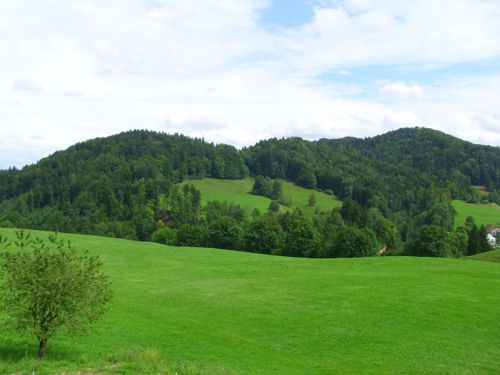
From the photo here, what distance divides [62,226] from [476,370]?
140049 mm

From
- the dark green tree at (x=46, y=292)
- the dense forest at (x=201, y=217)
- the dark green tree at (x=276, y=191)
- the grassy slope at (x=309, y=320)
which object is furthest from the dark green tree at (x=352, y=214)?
the dark green tree at (x=46, y=292)

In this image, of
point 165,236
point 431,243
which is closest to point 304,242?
point 431,243

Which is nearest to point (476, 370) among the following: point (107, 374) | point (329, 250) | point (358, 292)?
point (358, 292)

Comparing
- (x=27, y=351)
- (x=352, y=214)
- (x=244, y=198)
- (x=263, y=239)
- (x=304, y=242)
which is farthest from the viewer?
(x=244, y=198)

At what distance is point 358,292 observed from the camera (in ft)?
115

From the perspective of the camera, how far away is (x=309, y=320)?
28344 millimetres

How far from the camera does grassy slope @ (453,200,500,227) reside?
534 ft

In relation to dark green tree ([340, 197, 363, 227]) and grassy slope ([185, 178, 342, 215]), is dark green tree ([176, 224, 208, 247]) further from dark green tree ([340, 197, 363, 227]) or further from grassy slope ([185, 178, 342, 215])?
grassy slope ([185, 178, 342, 215])

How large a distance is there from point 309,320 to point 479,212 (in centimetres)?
17848

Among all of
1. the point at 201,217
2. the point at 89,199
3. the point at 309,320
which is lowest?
the point at 309,320

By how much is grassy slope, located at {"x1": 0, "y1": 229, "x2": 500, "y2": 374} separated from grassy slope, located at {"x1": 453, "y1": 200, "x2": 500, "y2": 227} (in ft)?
434

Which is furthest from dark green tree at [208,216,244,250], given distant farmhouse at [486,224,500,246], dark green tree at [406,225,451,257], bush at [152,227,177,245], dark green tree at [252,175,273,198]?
dark green tree at [252,175,273,198]

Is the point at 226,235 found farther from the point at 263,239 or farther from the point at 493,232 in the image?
the point at 493,232

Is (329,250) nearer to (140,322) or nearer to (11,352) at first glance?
(140,322)
